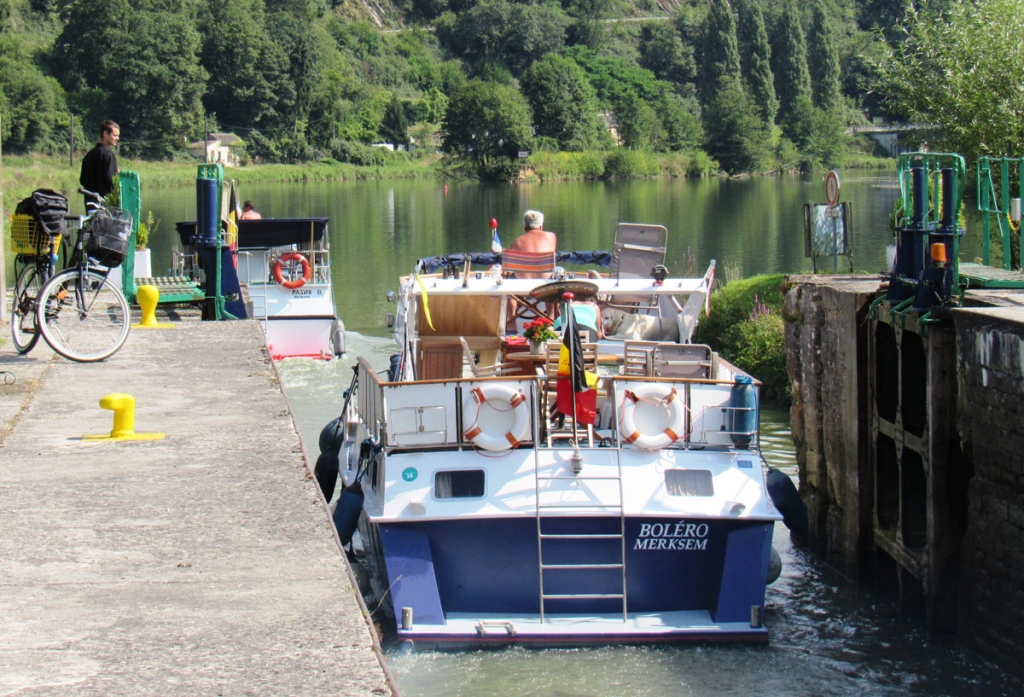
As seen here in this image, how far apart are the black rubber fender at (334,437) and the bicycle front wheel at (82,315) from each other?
4.05 metres

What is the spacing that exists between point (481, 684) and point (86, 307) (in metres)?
3.99

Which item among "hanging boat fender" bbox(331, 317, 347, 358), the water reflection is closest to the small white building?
the water reflection

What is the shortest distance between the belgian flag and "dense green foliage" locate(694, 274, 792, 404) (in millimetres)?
9128

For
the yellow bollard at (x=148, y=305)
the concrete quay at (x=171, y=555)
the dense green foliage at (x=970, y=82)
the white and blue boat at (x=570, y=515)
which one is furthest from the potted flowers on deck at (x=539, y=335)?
the dense green foliage at (x=970, y=82)

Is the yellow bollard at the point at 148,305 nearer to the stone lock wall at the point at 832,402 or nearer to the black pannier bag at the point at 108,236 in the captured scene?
the black pannier bag at the point at 108,236

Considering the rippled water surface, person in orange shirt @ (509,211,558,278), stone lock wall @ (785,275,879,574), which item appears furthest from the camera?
person in orange shirt @ (509,211,558,278)

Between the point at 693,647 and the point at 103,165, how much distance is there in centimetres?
645

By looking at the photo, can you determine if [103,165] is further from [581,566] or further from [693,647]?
[693,647]

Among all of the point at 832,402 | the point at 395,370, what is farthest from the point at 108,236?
the point at 832,402

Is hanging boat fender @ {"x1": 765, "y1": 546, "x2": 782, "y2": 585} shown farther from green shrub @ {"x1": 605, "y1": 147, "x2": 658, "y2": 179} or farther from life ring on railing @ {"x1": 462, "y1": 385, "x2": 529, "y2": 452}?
green shrub @ {"x1": 605, "y1": 147, "x2": 658, "y2": 179}

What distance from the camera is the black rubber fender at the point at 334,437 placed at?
14.4 m

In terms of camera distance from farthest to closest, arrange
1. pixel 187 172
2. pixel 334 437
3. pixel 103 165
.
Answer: pixel 187 172 < pixel 334 437 < pixel 103 165

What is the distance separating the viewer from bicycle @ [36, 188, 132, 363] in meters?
10.1

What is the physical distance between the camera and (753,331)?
864 inches
